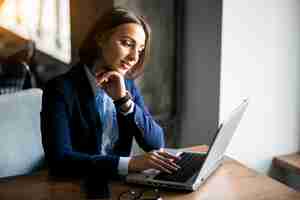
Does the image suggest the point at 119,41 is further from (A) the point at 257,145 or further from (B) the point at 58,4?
(A) the point at 257,145

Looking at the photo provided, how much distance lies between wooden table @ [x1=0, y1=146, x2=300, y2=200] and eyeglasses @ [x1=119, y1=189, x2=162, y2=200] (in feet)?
0.06

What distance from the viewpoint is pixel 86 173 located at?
1474 millimetres

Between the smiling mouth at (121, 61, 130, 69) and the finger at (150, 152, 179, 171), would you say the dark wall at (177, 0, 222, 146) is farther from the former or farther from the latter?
the finger at (150, 152, 179, 171)

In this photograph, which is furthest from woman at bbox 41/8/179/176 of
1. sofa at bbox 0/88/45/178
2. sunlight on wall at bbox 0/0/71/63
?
sunlight on wall at bbox 0/0/71/63

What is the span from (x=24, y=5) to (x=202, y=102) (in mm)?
944

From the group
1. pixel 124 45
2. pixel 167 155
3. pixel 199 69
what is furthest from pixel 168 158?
pixel 199 69

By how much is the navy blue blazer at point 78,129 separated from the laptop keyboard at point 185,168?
149 millimetres

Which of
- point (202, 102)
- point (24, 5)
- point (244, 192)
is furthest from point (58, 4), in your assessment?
point (244, 192)

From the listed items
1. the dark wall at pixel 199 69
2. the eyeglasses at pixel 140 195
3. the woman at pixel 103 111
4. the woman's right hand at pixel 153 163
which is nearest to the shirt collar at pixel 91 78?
the woman at pixel 103 111

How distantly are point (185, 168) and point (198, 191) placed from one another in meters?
0.12

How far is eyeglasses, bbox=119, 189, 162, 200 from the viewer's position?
1.32m

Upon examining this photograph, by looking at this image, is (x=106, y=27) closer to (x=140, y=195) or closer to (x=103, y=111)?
(x=103, y=111)

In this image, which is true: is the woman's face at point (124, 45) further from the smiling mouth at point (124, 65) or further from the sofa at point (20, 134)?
the sofa at point (20, 134)

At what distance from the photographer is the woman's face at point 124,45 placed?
5.07 feet
